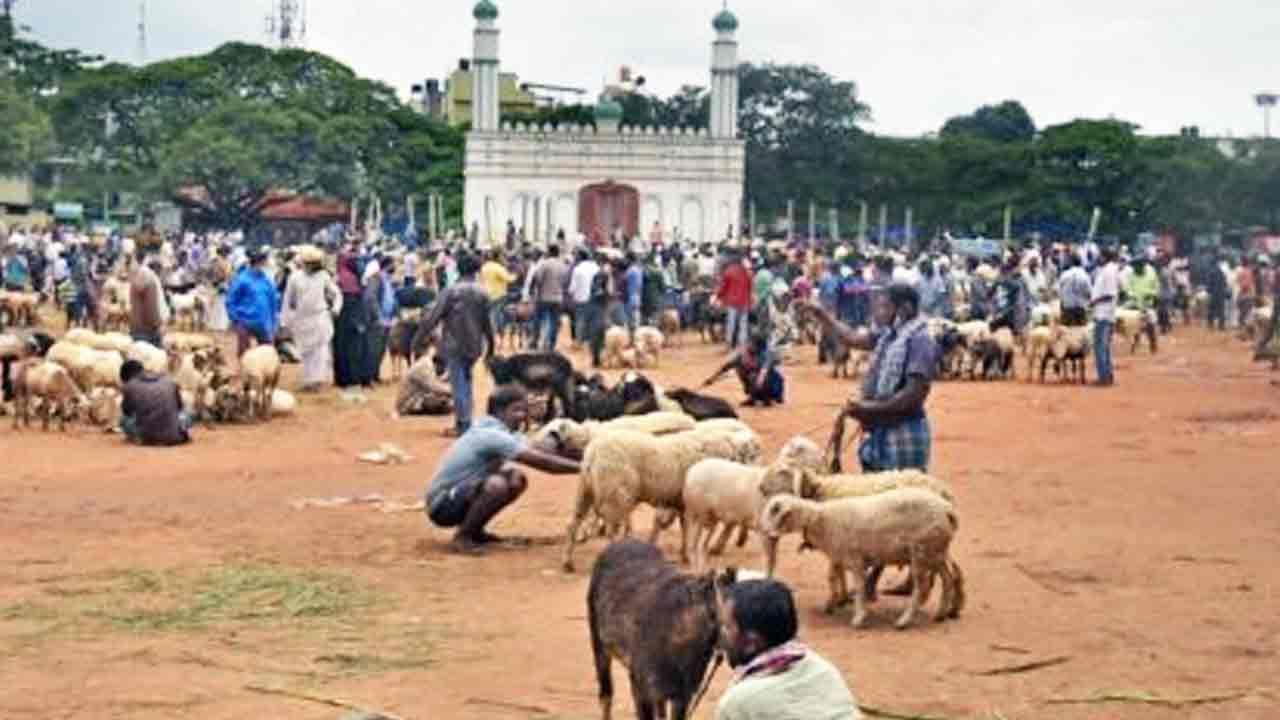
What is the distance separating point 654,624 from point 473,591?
3620mm

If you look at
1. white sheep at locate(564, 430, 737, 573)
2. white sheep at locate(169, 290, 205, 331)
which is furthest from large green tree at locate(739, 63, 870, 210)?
white sheep at locate(564, 430, 737, 573)

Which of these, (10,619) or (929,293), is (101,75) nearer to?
(929,293)

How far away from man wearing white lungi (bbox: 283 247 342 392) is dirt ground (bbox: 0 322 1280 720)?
3.16 meters

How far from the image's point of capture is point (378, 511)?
43.4 feet

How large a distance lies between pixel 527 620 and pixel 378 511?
3.81m

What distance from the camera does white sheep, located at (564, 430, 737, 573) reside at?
434 inches

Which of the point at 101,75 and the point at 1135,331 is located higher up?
the point at 101,75

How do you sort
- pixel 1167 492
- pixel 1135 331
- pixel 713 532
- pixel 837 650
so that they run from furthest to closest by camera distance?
pixel 1135 331
pixel 1167 492
pixel 713 532
pixel 837 650

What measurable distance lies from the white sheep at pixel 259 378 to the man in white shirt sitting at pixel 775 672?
13.8 metres

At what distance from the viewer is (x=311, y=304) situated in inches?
814

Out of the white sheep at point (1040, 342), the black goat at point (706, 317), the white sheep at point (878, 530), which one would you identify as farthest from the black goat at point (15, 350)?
the black goat at point (706, 317)

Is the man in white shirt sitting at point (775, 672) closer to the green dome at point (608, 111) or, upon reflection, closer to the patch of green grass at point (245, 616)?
the patch of green grass at point (245, 616)

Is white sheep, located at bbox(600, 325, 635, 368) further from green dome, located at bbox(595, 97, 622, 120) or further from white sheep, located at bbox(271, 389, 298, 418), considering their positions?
green dome, located at bbox(595, 97, 622, 120)

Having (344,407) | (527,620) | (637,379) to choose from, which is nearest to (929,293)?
(344,407)
